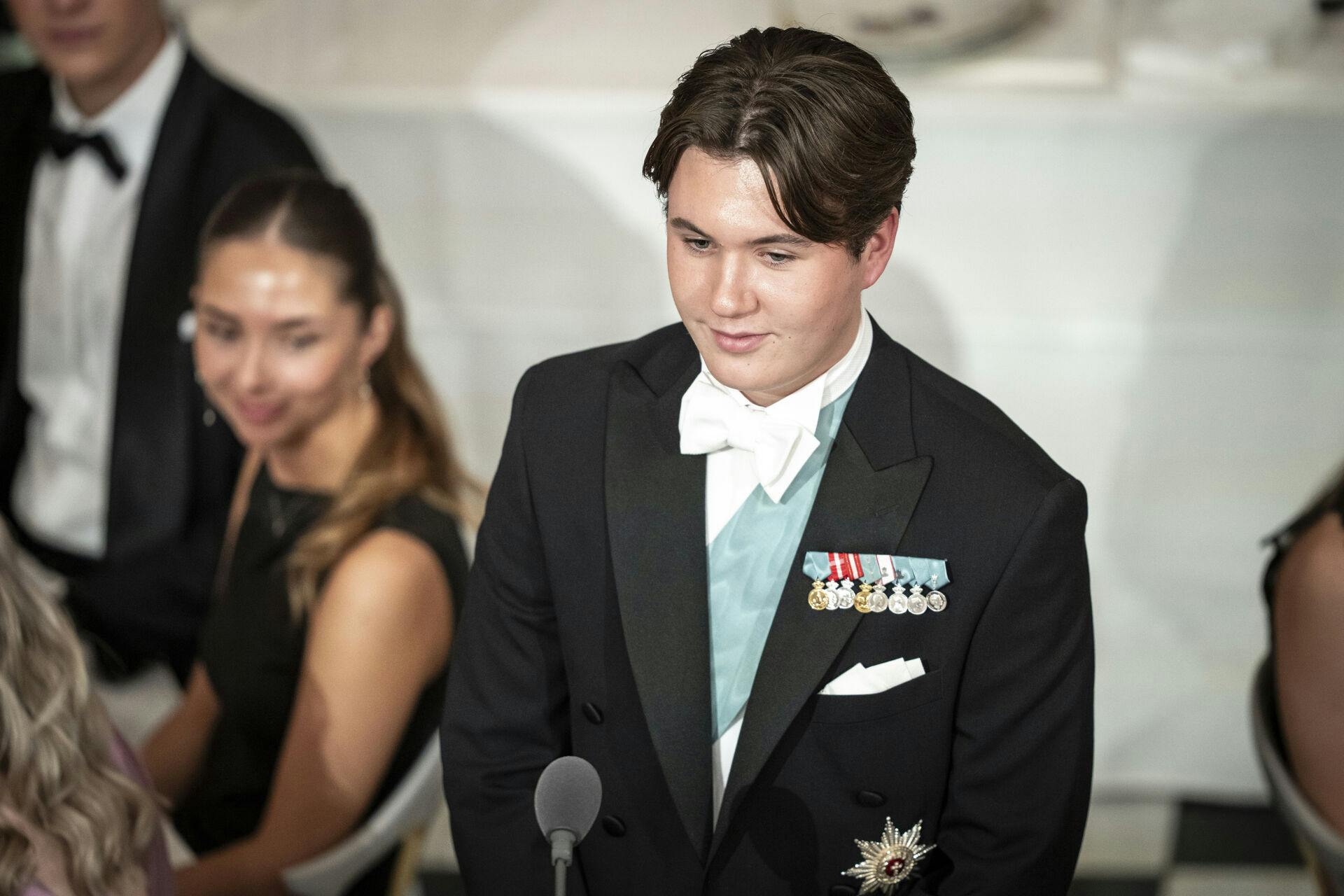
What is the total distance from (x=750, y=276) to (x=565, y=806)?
0.45 meters

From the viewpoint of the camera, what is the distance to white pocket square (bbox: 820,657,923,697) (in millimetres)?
1308

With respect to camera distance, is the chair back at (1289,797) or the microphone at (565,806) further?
the chair back at (1289,797)

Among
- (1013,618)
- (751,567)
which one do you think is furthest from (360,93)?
(1013,618)

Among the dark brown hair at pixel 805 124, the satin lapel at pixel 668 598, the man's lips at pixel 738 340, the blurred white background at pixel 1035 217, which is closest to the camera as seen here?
the dark brown hair at pixel 805 124

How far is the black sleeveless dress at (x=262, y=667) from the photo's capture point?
215 centimetres

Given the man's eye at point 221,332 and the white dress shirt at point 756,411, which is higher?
the white dress shirt at point 756,411

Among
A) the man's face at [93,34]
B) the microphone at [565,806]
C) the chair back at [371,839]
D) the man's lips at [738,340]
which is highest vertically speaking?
the man's face at [93,34]

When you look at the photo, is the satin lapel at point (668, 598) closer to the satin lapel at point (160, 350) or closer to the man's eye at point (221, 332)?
the man's eye at point (221, 332)

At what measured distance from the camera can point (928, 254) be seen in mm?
2312

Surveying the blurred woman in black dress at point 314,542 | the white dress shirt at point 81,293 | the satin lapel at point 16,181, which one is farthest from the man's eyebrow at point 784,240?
the satin lapel at point 16,181

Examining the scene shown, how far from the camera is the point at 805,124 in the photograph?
1.10 meters

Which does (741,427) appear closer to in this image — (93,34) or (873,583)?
(873,583)

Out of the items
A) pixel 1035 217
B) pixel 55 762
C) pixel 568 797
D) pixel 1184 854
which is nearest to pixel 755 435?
pixel 568 797

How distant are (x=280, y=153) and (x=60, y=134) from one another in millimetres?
355
